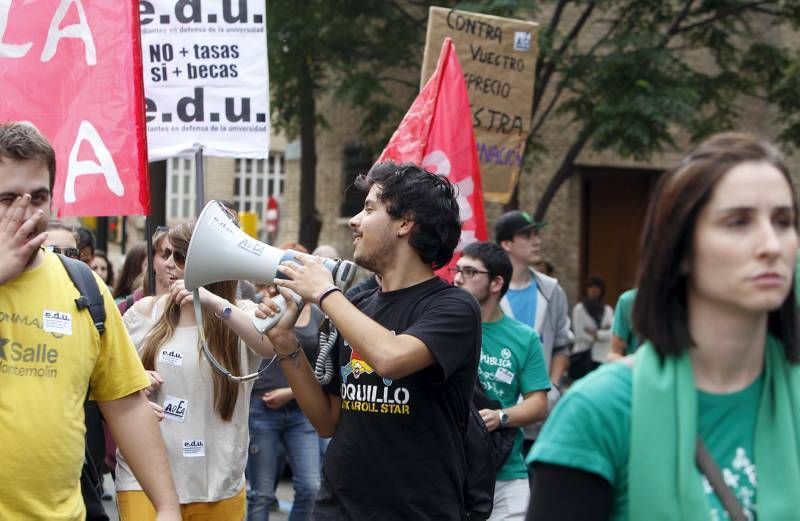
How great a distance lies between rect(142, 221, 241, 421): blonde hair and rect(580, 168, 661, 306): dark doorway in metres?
18.4

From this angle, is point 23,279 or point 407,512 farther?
point 407,512

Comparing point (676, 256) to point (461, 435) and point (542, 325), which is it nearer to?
point (461, 435)

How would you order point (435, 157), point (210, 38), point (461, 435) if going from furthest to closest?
point (435, 157)
point (210, 38)
point (461, 435)

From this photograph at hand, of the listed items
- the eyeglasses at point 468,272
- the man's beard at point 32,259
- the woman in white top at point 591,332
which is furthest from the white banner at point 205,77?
the woman in white top at point 591,332

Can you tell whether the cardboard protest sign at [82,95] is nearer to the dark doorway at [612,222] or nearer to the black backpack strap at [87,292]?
the black backpack strap at [87,292]

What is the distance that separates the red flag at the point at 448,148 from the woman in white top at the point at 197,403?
2.15 meters

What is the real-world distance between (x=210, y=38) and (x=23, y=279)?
3831mm

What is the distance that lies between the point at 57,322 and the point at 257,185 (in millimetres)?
32622

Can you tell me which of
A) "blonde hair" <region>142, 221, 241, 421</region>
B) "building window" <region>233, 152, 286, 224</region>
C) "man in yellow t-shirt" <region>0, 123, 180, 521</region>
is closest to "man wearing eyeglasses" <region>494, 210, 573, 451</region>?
"blonde hair" <region>142, 221, 241, 421</region>

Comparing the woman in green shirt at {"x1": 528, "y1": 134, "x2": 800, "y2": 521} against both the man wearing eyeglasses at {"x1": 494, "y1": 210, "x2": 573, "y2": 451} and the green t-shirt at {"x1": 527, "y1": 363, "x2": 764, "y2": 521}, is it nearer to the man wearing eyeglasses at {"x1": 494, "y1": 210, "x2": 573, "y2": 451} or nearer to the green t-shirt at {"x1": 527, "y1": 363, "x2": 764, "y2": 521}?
the green t-shirt at {"x1": 527, "y1": 363, "x2": 764, "y2": 521}

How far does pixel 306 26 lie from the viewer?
1648cm

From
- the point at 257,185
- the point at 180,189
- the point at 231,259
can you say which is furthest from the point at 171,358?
the point at 180,189

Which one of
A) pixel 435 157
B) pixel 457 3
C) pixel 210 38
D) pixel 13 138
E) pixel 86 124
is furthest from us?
pixel 457 3

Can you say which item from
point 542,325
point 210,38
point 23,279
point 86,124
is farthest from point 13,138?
point 542,325
